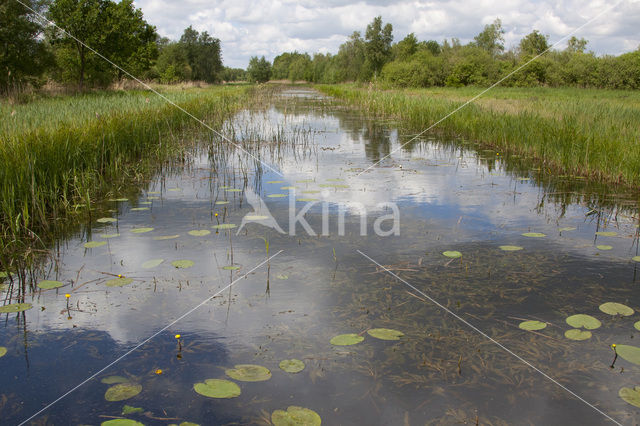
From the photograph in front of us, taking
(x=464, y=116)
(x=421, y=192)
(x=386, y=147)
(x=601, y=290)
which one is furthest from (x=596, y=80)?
(x=601, y=290)

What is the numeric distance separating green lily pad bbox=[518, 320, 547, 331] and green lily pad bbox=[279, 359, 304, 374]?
4.30ft

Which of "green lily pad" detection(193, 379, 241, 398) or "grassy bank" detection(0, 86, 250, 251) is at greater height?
"grassy bank" detection(0, 86, 250, 251)

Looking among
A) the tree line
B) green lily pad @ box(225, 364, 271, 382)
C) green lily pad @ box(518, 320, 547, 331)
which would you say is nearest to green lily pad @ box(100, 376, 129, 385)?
green lily pad @ box(225, 364, 271, 382)

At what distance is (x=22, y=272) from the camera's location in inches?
132

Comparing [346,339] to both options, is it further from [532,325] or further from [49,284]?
[49,284]

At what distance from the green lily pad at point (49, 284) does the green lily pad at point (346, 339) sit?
1.98 meters

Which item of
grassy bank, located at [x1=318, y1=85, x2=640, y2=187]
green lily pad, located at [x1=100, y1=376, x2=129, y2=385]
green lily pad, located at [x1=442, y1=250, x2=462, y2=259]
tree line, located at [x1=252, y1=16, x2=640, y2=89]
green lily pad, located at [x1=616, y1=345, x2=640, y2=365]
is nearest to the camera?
green lily pad, located at [x1=100, y1=376, x2=129, y2=385]

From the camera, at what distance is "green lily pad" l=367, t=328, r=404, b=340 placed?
254 cm

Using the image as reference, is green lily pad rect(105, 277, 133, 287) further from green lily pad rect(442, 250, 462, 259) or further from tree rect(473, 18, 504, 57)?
tree rect(473, 18, 504, 57)

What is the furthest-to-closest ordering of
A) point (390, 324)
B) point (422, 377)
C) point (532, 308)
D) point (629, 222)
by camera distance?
point (629, 222) → point (532, 308) → point (390, 324) → point (422, 377)

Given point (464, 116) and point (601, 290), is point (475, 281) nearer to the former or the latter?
point (601, 290)

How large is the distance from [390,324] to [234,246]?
5.64 ft

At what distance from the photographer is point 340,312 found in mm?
2857

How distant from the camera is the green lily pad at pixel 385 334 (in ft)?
8.34
